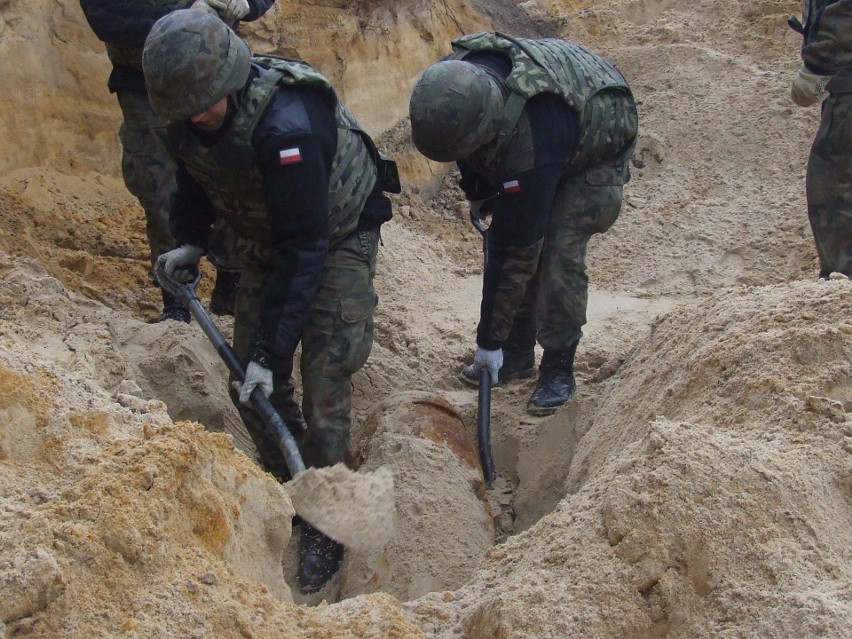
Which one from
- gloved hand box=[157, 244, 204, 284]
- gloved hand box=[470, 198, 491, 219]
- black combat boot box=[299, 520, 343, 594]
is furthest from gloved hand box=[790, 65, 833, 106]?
black combat boot box=[299, 520, 343, 594]

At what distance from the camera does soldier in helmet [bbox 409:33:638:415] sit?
12.8 ft

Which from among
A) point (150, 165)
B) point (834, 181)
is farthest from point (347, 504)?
point (834, 181)

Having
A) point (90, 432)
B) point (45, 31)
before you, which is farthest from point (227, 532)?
point (45, 31)

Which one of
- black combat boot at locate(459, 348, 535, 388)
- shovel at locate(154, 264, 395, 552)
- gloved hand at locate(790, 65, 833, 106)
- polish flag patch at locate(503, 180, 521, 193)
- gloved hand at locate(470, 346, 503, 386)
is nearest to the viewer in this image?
shovel at locate(154, 264, 395, 552)

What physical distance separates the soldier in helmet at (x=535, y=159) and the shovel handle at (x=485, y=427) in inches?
3.5

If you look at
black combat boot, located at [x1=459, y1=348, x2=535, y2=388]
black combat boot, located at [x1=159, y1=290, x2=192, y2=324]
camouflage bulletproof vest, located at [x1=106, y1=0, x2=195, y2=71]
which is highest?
camouflage bulletproof vest, located at [x1=106, y1=0, x2=195, y2=71]

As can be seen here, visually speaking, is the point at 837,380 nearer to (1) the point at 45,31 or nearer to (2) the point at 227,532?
(2) the point at 227,532

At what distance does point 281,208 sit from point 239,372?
2.07 ft

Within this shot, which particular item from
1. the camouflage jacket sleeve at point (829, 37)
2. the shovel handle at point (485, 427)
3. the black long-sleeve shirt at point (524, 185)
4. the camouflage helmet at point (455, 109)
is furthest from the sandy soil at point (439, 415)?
the camouflage jacket sleeve at point (829, 37)

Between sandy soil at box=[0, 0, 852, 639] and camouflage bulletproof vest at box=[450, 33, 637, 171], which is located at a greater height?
camouflage bulletproof vest at box=[450, 33, 637, 171]

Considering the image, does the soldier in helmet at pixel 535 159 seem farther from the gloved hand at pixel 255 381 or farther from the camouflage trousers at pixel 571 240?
the gloved hand at pixel 255 381

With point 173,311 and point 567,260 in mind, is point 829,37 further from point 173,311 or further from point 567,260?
point 173,311

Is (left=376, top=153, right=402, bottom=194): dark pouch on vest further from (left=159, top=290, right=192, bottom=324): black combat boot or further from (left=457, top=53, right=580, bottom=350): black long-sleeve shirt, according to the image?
(left=159, top=290, right=192, bottom=324): black combat boot

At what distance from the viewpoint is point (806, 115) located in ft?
24.2
